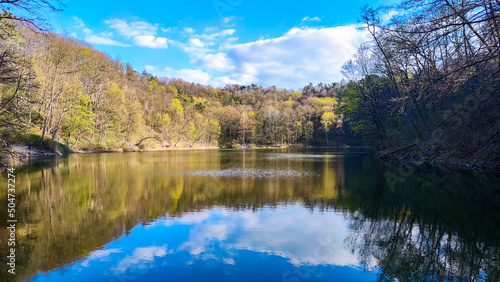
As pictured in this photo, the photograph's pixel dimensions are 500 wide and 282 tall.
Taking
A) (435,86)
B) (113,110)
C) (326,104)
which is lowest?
(435,86)

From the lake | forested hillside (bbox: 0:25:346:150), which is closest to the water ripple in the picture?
the lake

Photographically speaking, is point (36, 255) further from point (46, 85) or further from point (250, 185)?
point (46, 85)

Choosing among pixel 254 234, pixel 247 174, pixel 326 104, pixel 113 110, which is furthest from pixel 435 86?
pixel 326 104

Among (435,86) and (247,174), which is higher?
(435,86)

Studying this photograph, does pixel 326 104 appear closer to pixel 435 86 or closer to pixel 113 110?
pixel 113 110

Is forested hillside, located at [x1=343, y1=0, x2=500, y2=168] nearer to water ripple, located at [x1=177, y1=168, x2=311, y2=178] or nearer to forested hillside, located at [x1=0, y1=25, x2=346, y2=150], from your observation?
water ripple, located at [x1=177, y1=168, x2=311, y2=178]

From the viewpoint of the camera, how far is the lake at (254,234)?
413 centimetres

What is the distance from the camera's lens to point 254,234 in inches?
225

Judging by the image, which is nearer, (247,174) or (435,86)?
(435,86)

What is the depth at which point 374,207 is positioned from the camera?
789cm

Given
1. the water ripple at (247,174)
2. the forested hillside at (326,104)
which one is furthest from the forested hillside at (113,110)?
the water ripple at (247,174)

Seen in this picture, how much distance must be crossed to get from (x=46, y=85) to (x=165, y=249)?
96.3ft

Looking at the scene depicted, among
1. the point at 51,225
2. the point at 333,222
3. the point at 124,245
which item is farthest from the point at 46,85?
the point at 333,222

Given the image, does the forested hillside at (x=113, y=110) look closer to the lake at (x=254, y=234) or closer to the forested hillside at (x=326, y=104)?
the forested hillside at (x=326, y=104)
